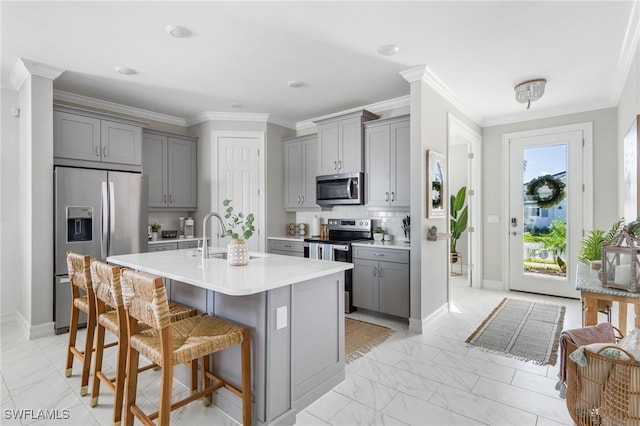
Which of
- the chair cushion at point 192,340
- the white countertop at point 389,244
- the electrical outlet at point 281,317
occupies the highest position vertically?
the white countertop at point 389,244

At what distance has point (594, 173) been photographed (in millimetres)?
4422

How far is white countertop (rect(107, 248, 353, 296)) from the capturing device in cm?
173

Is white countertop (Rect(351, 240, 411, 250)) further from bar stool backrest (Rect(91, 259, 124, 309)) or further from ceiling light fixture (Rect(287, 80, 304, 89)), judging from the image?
bar stool backrest (Rect(91, 259, 124, 309))

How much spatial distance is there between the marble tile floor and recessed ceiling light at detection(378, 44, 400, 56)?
273cm

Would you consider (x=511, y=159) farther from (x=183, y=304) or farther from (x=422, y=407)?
(x=183, y=304)

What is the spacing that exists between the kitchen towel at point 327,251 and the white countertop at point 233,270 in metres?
1.55

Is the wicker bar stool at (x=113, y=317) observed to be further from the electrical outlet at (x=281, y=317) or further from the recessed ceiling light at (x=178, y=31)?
the recessed ceiling light at (x=178, y=31)

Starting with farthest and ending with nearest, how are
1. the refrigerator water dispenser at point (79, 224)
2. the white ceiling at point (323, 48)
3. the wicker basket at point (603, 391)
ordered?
the refrigerator water dispenser at point (79, 224)
the white ceiling at point (323, 48)
the wicker basket at point (603, 391)

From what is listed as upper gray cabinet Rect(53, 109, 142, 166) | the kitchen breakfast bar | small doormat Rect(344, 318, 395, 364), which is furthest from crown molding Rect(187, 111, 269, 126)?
small doormat Rect(344, 318, 395, 364)

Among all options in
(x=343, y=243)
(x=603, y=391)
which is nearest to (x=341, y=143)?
(x=343, y=243)

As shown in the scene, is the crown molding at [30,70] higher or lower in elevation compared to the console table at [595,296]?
higher

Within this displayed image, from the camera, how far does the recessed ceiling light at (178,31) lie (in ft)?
8.68

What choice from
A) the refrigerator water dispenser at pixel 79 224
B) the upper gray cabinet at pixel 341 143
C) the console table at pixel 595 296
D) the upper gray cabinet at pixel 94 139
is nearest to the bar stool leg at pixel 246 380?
the console table at pixel 595 296

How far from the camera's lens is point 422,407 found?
2158 millimetres
